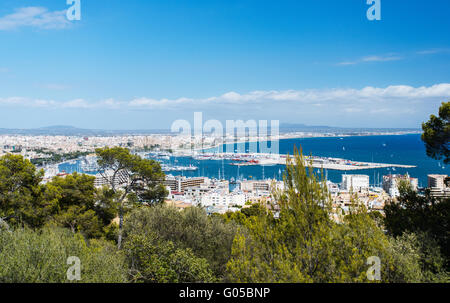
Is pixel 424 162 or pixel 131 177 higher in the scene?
pixel 131 177

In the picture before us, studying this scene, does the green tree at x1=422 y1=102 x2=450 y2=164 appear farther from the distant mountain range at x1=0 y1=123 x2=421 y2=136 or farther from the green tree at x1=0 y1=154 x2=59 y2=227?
the distant mountain range at x1=0 y1=123 x2=421 y2=136

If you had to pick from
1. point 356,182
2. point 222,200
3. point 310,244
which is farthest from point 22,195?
point 356,182

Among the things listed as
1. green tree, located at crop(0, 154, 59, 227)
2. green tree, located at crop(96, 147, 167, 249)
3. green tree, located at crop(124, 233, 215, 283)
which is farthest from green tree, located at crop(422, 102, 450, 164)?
green tree, located at crop(0, 154, 59, 227)

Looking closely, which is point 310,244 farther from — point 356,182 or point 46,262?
point 356,182

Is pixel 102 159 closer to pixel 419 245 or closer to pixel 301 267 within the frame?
pixel 301 267

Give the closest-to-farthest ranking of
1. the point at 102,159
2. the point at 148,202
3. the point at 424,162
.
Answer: the point at 102,159, the point at 148,202, the point at 424,162
